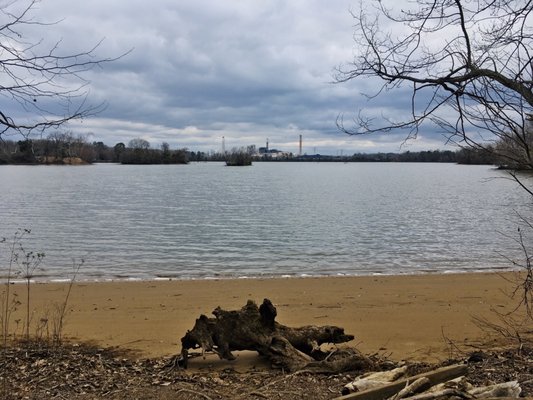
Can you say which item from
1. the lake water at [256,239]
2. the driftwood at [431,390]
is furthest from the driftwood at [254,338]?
the lake water at [256,239]

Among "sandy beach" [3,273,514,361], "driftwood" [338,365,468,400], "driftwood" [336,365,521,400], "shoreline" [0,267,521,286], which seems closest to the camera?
"driftwood" [336,365,521,400]

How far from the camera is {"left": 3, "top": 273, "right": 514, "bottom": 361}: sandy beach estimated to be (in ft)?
26.7

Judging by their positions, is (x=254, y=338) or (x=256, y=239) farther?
(x=256, y=239)

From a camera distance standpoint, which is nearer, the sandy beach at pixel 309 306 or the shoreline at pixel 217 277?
the sandy beach at pixel 309 306

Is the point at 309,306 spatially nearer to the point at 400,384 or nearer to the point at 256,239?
the point at 400,384

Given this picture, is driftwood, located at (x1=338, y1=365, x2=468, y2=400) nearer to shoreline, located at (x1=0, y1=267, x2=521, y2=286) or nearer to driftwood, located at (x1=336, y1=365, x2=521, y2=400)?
driftwood, located at (x1=336, y1=365, x2=521, y2=400)

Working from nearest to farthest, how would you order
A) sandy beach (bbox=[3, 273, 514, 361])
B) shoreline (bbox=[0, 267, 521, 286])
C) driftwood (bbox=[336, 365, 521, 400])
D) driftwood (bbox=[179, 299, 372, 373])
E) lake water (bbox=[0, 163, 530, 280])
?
1. driftwood (bbox=[336, 365, 521, 400])
2. driftwood (bbox=[179, 299, 372, 373])
3. sandy beach (bbox=[3, 273, 514, 361])
4. shoreline (bbox=[0, 267, 521, 286])
5. lake water (bbox=[0, 163, 530, 280])

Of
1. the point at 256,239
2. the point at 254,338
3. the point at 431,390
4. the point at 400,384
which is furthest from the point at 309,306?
the point at 256,239

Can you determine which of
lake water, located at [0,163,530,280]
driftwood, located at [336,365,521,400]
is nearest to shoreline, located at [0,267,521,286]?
lake water, located at [0,163,530,280]

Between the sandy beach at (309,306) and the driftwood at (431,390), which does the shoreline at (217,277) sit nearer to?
the sandy beach at (309,306)

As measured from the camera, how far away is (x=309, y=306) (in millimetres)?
10703

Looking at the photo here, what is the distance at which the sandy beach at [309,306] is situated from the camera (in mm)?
8133

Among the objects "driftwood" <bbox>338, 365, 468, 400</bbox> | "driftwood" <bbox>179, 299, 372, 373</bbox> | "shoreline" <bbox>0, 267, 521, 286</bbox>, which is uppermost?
"driftwood" <bbox>338, 365, 468, 400</bbox>

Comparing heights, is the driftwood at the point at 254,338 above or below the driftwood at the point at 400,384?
below
